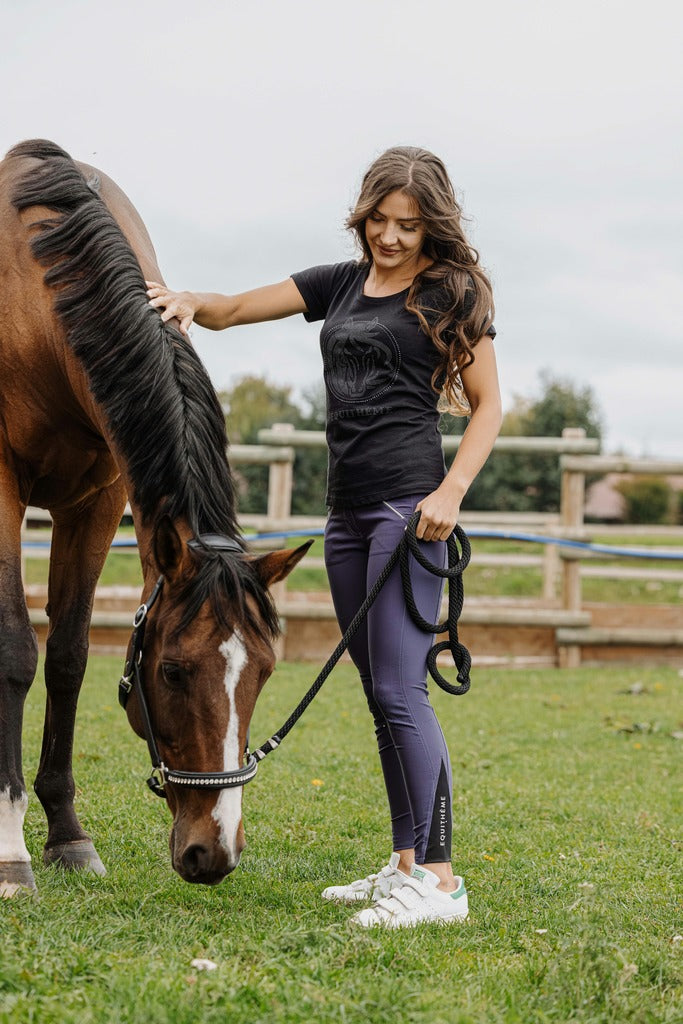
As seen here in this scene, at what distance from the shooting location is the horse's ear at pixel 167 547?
96.2 inches

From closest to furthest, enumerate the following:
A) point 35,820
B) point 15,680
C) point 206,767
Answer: point 206,767 < point 15,680 < point 35,820

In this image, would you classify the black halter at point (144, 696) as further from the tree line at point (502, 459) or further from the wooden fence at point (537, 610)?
the tree line at point (502, 459)

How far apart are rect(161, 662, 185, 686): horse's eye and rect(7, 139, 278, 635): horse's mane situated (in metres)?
0.11

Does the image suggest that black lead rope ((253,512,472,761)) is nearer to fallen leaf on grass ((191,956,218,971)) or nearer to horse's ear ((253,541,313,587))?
horse's ear ((253,541,313,587))

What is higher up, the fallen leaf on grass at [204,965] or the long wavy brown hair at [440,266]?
the long wavy brown hair at [440,266]

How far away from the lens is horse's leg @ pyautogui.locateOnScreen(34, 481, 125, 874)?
346 centimetres

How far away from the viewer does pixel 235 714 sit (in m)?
2.36

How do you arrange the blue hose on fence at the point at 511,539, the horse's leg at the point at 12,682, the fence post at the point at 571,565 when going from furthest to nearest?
the fence post at the point at 571,565, the blue hose on fence at the point at 511,539, the horse's leg at the point at 12,682

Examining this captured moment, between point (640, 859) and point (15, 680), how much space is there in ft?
6.76

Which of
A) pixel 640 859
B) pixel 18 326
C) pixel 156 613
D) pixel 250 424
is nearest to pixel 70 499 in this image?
pixel 18 326

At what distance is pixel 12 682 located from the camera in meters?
2.87

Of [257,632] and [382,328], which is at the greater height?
[382,328]

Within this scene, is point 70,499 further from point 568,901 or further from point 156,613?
point 568,901

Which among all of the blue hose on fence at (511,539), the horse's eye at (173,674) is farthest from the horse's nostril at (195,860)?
the blue hose on fence at (511,539)
